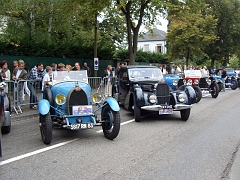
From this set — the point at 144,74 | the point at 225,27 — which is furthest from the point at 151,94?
the point at 225,27

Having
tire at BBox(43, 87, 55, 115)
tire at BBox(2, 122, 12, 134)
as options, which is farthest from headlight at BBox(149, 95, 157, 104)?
tire at BBox(2, 122, 12, 134)

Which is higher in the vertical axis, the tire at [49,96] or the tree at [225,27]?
the tree at [225,27]

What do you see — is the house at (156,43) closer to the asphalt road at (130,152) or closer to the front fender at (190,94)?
the front fender at (190,94)

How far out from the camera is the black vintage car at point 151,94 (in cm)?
897

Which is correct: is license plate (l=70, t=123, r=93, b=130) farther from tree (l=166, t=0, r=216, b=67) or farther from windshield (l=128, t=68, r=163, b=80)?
tree (l=166, t=0, r=216, b=67)

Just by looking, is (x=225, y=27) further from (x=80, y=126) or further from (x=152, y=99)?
(x=80, y=126)

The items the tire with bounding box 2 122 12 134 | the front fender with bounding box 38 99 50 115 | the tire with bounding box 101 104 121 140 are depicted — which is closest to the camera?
the front fender with bounding box 38 99 50 115

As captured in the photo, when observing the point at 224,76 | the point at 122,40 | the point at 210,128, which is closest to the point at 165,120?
the point at 210,128

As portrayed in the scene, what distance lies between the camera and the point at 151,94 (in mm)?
9125

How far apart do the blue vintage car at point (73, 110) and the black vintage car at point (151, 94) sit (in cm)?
197

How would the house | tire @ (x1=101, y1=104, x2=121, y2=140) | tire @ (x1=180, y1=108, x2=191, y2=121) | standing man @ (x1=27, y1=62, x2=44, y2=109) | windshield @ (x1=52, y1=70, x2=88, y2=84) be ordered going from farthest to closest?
the house < standing man @ (x1=27, y1=62, x2=44, y2=109) < tire @ (x1=180, y1=108, x2=191, y2=121) < windshield @ (x1=52, y1=70, x2=88, y2=84) < tire @ (x1=101, y1=104, x2=121, y2=140)

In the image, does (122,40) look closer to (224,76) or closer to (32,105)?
(224,76)

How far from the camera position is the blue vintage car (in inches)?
257

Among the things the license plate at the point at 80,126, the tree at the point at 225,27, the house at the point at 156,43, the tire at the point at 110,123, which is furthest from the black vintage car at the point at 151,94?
the house at the point at 156,43
